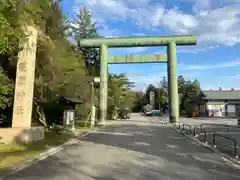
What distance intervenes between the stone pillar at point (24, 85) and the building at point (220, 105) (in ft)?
178

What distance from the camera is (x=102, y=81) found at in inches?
1553

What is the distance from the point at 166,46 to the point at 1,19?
31.7 metres

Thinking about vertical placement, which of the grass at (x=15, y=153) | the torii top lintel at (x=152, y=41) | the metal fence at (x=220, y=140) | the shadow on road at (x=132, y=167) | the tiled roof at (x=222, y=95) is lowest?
the shadow on road at (x=132, y=167)

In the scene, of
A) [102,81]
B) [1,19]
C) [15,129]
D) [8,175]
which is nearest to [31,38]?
[15,129]

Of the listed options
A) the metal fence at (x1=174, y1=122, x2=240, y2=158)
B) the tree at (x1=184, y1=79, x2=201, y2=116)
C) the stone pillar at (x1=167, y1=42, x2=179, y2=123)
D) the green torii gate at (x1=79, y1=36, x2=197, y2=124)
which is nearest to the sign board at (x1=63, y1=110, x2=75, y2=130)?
the metal fence at (x1=174, y1=122, x2=240, y2=158)

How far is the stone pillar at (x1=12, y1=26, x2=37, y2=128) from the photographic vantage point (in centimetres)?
1605

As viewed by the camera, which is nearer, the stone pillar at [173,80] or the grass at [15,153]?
the grass at [15,153]

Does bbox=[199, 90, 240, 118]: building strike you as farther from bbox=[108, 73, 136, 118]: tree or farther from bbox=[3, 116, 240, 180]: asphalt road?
bbox=[3, 116, 240, 180]: asphalt road

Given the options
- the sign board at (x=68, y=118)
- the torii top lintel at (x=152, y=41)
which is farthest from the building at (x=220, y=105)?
the sign board at (x=68, y=118)

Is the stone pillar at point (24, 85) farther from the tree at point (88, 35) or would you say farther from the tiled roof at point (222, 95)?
the tiled roof at point (222, 95)

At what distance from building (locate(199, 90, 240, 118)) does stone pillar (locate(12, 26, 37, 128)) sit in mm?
54383

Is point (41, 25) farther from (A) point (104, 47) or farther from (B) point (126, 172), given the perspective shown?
(A) point (104, 47)

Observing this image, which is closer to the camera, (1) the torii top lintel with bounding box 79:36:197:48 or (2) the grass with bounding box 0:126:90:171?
(2) the grass with bounding box 0:126:90:171

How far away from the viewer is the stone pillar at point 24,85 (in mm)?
16047
